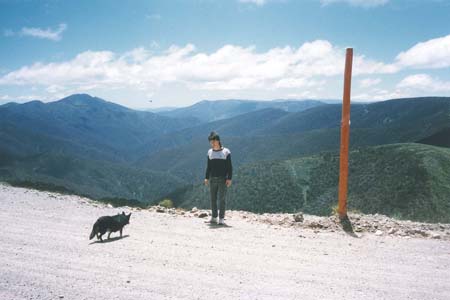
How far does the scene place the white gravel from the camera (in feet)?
16.3

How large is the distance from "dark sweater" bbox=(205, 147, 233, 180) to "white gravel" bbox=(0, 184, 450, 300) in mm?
1384

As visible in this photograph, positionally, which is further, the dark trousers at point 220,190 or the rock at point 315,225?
the dark trousers at point 220,190

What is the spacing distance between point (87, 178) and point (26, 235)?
5500 inches

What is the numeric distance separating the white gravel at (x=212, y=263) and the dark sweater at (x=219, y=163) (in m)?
1.38

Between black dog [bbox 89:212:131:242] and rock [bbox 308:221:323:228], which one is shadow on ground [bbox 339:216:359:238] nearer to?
rock [bbox 308:221:323:228]

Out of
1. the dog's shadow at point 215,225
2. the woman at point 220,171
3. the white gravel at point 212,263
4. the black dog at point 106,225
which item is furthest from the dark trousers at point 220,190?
the black dog at point 106,225

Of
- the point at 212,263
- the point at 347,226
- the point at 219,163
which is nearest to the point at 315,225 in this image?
the point at 347,226

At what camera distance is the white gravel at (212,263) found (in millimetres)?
4969

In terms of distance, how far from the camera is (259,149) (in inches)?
6373

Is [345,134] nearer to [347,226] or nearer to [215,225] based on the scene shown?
[347,226]

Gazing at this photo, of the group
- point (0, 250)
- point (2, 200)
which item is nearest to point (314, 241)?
point (0, 250)

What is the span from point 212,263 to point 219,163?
146 inches

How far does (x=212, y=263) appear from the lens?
6.10 metres

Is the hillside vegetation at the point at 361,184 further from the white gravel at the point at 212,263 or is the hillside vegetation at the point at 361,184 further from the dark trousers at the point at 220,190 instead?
the white gravel at the point at 212,263
